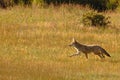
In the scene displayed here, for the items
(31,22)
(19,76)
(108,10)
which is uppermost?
(19,76)

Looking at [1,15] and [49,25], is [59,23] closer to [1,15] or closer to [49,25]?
[49,25]

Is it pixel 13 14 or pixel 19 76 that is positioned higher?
pixel 19 76

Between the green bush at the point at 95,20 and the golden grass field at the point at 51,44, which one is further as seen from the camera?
the green bush at the point at 95,20

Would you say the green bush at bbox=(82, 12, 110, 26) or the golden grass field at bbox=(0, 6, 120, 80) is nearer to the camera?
the golden grass field at bbox=(0, 6, 120, 80)

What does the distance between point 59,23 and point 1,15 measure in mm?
4057

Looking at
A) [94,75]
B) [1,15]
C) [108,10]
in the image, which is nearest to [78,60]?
[94,75]

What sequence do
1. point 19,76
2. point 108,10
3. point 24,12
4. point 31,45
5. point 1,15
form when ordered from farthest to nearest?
1. point 108,10
2. point 24,12
3. point 1,15
4. point 31,45
5. point 19,76

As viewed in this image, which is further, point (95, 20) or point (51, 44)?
point (95, 20)

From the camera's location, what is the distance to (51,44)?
2170 centimetres

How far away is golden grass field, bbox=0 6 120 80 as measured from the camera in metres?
15.0

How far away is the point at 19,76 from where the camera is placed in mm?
13891

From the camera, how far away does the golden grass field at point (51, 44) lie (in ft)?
49.1

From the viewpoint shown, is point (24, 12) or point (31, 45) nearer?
point (31, 45)

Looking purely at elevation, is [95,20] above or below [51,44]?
below
